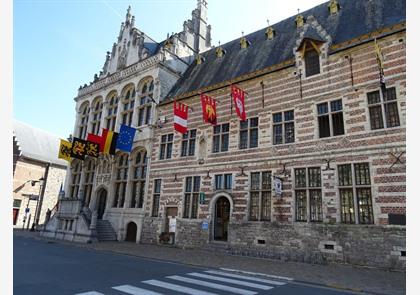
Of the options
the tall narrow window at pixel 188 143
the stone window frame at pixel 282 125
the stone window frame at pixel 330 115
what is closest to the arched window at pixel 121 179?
the tall narrow window at pixel 188 143

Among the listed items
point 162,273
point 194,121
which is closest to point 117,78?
point 194,121

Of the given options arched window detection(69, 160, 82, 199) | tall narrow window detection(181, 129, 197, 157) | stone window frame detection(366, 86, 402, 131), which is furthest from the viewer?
arched window detection(69, 160, 82, 199)

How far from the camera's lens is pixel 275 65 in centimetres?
1579

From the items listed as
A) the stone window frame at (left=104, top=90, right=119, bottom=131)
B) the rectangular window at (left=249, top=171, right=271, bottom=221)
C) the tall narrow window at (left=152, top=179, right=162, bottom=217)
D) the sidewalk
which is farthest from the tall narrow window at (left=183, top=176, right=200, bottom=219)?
the stone window frame at (left=104, top=90, right=119, bottom=131)

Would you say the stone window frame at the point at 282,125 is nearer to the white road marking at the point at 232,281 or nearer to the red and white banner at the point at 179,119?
the red and white banner at the point at 179,119

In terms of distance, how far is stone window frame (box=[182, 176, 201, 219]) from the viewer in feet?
56.9

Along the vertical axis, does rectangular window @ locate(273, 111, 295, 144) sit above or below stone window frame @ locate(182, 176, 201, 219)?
above

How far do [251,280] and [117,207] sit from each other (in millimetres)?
15774

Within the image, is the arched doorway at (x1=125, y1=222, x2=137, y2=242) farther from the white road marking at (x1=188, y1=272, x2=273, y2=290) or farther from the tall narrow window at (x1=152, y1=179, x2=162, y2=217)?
the white road marking at (x1=188, y1=272, x2=273, y2=290)

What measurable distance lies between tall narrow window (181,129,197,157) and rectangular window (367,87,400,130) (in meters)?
10.1

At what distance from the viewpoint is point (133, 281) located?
25.0 feet

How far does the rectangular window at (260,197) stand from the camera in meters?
14.4

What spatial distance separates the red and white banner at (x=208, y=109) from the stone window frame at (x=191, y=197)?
3666 millimetres

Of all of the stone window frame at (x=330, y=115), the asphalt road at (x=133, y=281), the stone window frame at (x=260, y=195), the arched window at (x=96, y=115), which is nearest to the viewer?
the asphalt road at (x=133, y=281)
